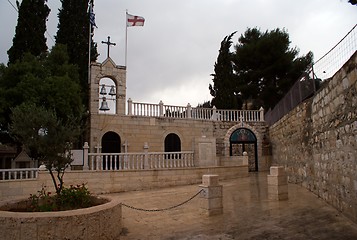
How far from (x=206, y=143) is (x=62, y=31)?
11518mm

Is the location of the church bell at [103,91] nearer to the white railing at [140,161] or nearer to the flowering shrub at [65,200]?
the white railing at [140,161]

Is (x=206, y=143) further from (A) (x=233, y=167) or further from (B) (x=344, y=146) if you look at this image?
(B) (x=344, y=146)

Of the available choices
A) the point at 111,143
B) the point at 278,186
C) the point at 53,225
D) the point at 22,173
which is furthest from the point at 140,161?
the point at 53,225

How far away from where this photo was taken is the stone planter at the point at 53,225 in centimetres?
434

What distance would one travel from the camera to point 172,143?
59.5 feet

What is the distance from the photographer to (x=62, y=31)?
1822 centimetres

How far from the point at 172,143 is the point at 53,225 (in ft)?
45.3

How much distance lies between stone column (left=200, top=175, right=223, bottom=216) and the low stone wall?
16.9ft

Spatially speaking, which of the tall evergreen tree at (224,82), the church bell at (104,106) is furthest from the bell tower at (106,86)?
the tall evergreen tree at (224,82)

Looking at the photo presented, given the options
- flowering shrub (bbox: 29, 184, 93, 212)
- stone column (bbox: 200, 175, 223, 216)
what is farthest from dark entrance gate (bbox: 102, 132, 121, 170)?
flowering shrub (bbox: 29, 184, 93, 212)

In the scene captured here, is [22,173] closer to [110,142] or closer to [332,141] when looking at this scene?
[110,142]

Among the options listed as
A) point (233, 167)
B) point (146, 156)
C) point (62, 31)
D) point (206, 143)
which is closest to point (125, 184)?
point (146, 156)

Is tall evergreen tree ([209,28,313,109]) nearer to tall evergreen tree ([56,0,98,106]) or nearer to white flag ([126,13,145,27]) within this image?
white flag ([126,13,145,27])

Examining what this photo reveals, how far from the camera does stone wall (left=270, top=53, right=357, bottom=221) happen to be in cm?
537
